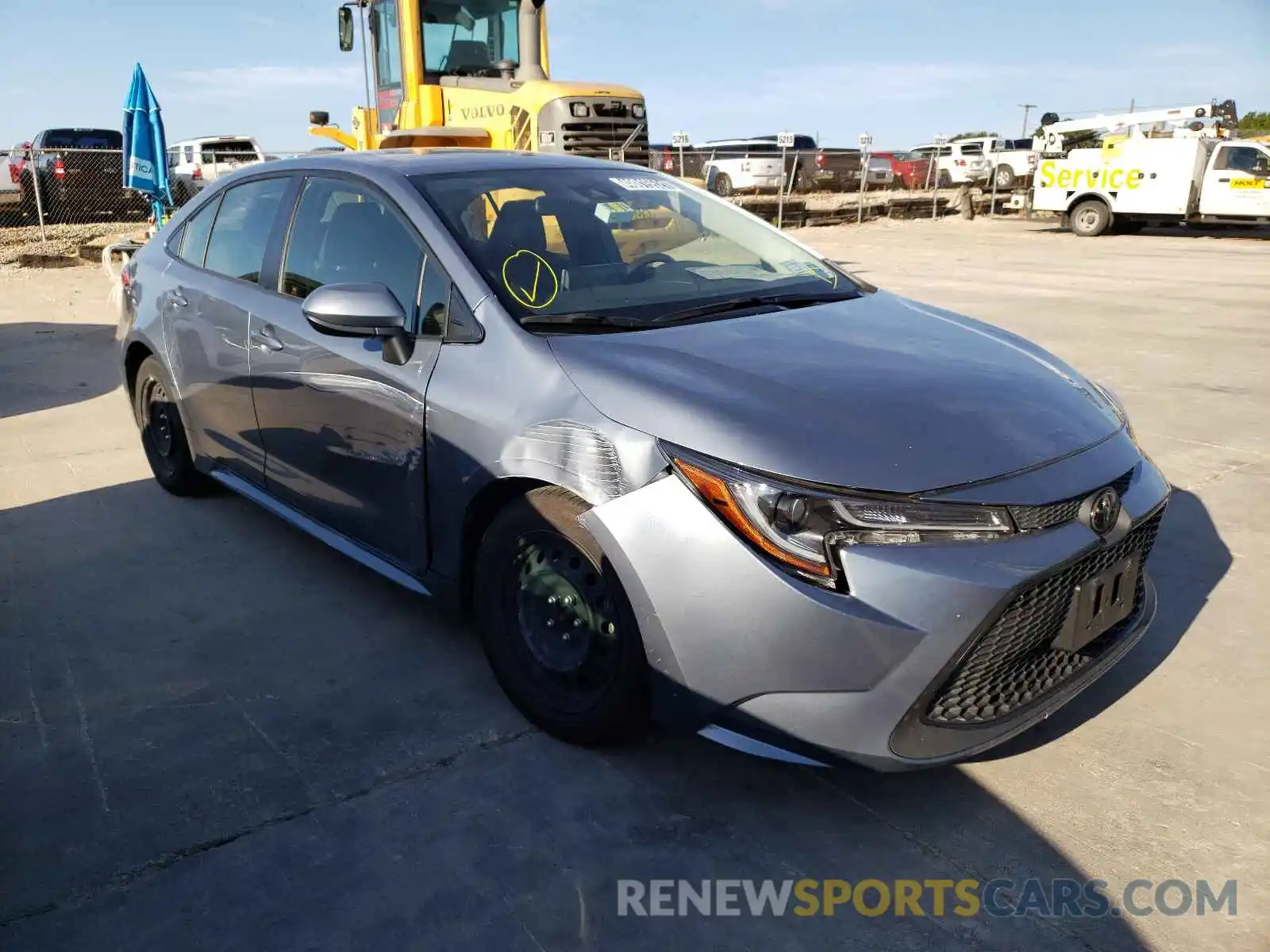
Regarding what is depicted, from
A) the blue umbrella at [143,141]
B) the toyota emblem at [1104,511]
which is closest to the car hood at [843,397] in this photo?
the toyota emblem at [1104,511]

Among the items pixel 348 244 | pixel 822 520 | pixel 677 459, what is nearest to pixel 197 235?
pixel 348 244

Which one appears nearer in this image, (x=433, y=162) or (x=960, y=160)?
(x=433, y=162)

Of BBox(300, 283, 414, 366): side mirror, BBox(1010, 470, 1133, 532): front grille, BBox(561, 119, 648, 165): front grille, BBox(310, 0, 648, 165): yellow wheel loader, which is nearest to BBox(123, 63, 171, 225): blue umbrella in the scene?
BBox(310, 0, 648, 165): yellow wheel loader

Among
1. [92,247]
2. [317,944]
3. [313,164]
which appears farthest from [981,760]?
[92,247]

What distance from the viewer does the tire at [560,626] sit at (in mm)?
2570

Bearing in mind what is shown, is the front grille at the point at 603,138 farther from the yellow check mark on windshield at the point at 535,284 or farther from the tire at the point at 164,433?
the yellow check mark on windshield at the point at 535,284

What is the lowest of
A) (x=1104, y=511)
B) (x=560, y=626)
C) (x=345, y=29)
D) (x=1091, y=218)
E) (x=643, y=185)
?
(x=560, y=626)

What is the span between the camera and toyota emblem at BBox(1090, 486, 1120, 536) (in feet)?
8.16

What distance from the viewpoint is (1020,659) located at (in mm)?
2449

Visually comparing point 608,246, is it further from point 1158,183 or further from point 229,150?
point 229,150

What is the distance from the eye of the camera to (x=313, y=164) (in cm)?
379

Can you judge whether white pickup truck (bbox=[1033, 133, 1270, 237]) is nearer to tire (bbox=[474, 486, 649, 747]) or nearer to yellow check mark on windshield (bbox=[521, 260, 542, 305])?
yellow check mark on windshield (bbox=[521, 260, 542, 305])

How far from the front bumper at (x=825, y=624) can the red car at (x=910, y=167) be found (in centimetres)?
3312

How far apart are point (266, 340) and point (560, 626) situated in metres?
1.76
